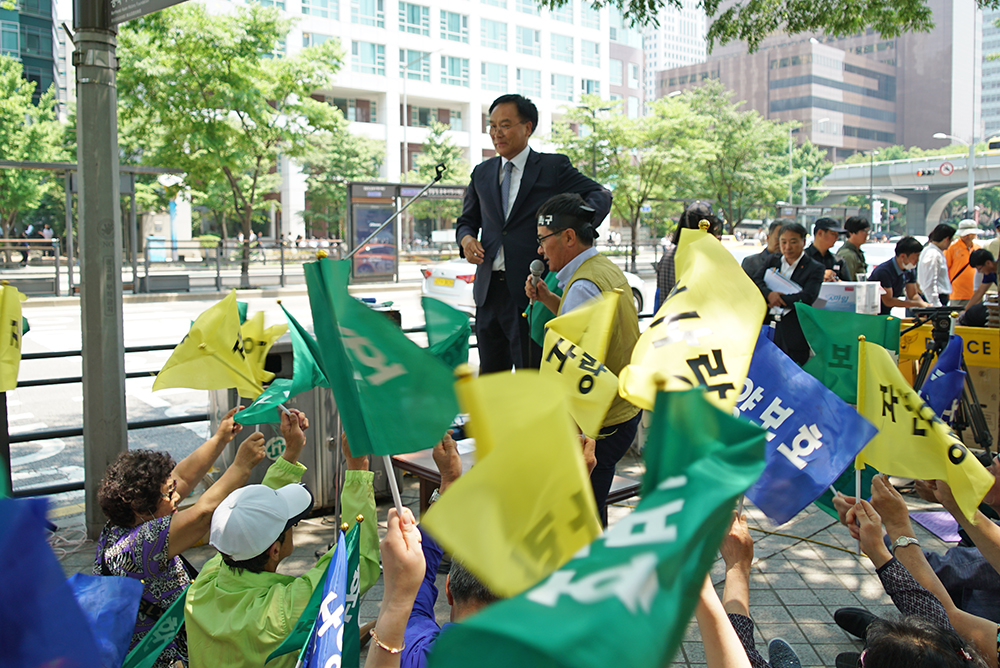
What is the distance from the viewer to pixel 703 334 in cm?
212

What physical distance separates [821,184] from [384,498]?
80545 mm

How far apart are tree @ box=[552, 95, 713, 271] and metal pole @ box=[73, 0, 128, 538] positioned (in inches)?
1153

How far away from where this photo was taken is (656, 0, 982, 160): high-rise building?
11100cm

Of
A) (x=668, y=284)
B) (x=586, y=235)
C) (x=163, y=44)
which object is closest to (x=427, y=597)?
(x=586, y=235)

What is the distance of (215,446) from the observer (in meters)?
3.24

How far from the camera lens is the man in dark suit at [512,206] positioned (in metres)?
4.43

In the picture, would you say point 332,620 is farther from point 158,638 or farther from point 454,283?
point 454,283

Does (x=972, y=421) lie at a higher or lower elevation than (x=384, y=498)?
higher

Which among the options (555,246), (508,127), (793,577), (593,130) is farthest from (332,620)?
Result: (593,130)

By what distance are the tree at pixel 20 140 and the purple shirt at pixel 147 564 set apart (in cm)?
3589

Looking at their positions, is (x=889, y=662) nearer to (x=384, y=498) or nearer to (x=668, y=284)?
(x=384, y=498)

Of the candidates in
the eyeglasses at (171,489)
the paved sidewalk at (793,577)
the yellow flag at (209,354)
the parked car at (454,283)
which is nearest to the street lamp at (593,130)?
the parked car at (454,283)

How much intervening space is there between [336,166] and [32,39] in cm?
2392

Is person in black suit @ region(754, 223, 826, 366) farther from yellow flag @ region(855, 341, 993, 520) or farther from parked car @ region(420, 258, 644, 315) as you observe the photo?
parked car @ region(420, 258, 644, 315)
